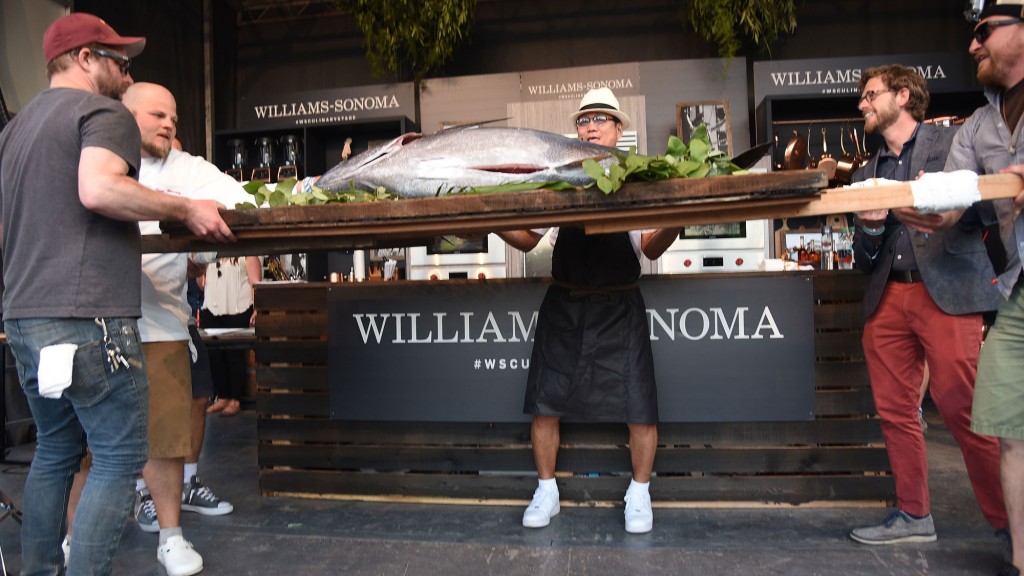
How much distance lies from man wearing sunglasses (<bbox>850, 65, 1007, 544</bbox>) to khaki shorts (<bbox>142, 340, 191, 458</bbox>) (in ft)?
7.63

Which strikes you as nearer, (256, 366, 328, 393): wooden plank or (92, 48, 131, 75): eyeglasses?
(92, 48, 131, 75): eyeglasses

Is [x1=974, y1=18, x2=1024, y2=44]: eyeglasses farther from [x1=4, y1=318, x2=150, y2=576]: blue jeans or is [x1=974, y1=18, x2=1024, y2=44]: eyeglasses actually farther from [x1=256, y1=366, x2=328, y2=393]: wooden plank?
[x1=256, y1=366, x2=328, y2=393]: wooden plank

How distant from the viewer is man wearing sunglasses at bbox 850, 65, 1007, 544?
2.26m

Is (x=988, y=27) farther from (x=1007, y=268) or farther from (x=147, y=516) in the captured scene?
(x=147, y=516)

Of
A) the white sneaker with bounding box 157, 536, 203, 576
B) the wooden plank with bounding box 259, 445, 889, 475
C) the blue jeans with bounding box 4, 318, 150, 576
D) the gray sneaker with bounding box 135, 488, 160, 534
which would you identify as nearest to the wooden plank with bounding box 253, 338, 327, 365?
the wooden plank with bounding box 259, 445, 889, 475

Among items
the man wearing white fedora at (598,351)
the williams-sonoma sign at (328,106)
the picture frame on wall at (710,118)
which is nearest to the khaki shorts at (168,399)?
the man wearing white fedora at (598,351)

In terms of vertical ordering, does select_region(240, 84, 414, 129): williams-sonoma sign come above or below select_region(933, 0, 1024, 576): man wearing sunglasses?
above

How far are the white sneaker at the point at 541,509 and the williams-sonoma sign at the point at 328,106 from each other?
154 inches

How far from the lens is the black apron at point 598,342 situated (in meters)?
2.70

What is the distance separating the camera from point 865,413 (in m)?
2.89

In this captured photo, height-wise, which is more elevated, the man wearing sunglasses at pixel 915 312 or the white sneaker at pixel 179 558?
the man wearing sunglasses at pixel 915 312

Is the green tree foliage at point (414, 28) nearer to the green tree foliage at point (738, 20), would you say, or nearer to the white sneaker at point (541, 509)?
the green tree foliage at point (738, 20)

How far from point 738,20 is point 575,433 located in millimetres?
4005

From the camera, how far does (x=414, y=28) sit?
5848 millimetres
